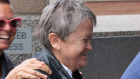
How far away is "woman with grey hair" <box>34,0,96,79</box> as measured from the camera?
168cm

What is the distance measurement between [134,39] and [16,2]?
2.29m

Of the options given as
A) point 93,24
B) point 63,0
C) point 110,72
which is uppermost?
point 63,0

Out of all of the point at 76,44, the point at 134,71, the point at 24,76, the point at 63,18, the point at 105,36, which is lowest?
the point at 105,36

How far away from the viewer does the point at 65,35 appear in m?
1.71

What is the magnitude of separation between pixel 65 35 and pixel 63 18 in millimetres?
113

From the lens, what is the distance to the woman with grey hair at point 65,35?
168 cm

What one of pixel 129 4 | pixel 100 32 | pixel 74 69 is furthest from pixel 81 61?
pixel 129 4

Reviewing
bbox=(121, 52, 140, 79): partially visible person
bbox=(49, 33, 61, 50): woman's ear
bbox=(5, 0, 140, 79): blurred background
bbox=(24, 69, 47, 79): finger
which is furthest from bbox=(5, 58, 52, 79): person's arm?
bbox=(5, 0, 140, 79): blurred background

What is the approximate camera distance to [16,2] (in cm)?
470

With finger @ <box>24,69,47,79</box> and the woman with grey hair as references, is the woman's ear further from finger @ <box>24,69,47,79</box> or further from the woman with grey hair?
finger @ <box>24,69,47,79</box>

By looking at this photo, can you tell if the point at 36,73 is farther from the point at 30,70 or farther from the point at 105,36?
the point at 105,36

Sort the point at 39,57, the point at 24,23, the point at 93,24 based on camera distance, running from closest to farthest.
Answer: the point at 39,57 → the point at 93,24 → the point at 24,23

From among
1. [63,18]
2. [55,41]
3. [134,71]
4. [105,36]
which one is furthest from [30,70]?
[105,36]

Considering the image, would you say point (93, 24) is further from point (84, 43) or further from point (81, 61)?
point (81, 61)
